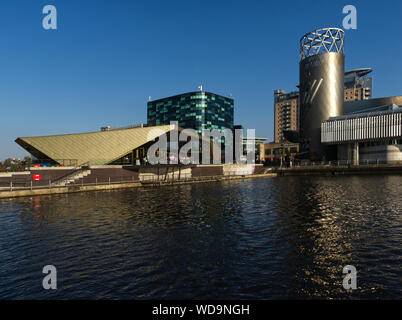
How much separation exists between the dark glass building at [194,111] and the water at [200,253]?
14596 cm

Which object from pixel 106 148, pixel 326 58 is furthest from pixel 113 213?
pixel 326 58

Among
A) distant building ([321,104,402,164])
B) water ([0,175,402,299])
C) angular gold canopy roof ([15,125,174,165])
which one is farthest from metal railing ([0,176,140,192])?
distant building ([321,104,402,164])

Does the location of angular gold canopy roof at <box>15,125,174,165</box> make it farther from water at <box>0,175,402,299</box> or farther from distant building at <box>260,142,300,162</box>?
distant building at <box>260,142,300,162</box>

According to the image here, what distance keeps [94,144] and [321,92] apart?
344ft

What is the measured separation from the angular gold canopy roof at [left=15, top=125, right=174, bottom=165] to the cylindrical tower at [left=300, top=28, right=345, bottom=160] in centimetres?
8726

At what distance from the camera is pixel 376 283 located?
10.3 m

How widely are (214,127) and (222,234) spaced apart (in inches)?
6475

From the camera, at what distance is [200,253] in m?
13.9

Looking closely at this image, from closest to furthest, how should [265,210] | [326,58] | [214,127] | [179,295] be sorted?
[179,295] → [265,210] → [326,58] → [214,127]

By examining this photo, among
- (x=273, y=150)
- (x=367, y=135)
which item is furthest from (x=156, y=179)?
(x=273, y=150)

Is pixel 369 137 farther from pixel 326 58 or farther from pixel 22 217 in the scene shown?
pixel 22 217

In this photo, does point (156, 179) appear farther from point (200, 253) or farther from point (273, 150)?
point (273, 150)

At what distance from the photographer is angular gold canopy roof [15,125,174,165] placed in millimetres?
→ 61031

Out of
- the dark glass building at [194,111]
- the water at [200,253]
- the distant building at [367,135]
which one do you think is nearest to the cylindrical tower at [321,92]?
the distant building at [367,135]
